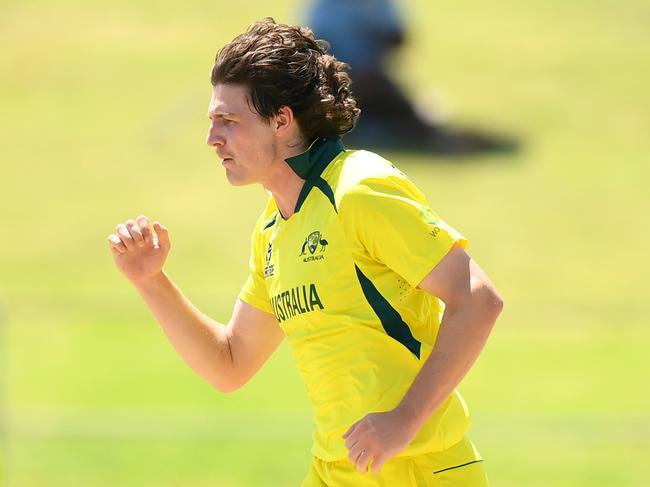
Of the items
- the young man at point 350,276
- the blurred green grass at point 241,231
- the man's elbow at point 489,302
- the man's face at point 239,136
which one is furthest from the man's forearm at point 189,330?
the blurred green grass at point 241,231

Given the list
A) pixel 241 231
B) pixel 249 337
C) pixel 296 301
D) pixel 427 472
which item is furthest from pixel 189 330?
pixel 241 231

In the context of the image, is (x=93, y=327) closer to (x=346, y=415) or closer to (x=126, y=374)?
(x=126, y=374)

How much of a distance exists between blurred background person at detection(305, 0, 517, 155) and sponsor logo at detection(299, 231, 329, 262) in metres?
13.2

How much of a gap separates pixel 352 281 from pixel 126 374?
9.49 meters

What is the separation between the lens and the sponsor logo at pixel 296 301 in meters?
3.53

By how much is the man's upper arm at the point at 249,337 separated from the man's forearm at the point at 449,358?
0.89 m

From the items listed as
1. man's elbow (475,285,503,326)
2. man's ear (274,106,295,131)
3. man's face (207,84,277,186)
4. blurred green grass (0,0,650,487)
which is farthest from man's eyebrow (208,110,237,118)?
blurred green grass (0,0,650,487)

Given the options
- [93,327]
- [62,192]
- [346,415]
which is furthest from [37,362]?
[346,415]

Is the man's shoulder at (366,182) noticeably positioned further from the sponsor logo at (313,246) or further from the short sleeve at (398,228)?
the sponsor logo at (313,246)

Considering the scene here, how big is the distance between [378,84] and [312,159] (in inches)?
545

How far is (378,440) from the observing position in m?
3.26

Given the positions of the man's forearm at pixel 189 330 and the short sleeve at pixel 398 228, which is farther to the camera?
the man's forearm at pixel 189 330

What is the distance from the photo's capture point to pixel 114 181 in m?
17.0

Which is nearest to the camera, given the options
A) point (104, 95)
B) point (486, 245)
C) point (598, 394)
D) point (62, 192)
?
point (598, 394)
